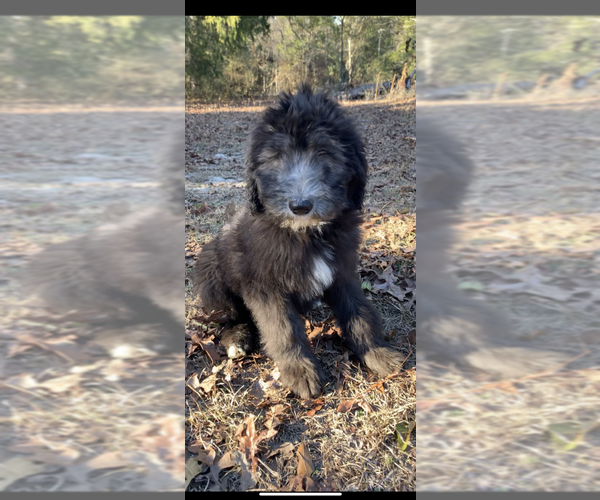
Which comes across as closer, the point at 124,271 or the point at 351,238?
the point at 124,271

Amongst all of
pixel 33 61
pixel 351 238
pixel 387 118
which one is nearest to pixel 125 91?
pixel 33 61

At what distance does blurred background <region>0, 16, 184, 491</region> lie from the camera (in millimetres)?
1534

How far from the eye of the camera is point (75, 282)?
156cm

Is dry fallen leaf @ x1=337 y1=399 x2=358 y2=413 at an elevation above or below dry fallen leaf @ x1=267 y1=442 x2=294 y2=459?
above

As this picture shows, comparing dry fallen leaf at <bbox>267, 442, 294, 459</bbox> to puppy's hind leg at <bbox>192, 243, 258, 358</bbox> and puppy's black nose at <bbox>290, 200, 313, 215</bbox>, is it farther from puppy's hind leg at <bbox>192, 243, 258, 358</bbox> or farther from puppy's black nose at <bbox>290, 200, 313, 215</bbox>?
puppy's black nose at <bbox>290, 200, 313, 215</bbox>

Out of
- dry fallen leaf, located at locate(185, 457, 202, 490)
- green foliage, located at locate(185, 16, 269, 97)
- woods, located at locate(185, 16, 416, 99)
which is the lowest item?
dry fallen leaf, located at locate(185, 457, 202, 490)

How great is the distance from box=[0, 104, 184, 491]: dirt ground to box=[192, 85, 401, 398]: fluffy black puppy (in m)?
1.24

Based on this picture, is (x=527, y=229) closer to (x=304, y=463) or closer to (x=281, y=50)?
(x=304, y=463)

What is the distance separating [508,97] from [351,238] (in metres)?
1.77

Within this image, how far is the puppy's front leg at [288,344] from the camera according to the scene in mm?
3002

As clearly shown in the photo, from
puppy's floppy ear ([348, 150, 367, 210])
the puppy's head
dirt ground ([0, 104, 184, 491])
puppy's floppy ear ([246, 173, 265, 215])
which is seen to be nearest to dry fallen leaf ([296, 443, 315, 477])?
dirt ground ([0, 104, 184, 491])

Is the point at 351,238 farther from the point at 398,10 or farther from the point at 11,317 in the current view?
the point at 11,317

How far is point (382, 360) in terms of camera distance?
3164 mm

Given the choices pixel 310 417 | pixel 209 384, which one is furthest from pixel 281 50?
pixel 310 417
